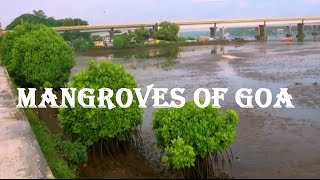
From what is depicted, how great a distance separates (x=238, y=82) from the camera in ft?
73.7

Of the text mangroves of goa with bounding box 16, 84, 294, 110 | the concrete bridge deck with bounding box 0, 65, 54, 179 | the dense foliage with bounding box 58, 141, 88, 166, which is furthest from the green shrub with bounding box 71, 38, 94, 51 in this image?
the dense foliage with bounding box 58, 141, 88, 166

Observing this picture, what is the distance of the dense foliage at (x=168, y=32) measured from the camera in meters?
70.4

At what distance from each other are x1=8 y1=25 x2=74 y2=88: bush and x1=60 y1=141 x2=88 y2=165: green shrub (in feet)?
30.7

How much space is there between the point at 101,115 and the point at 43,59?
10346mm

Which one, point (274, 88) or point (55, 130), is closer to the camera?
point (55, 130)

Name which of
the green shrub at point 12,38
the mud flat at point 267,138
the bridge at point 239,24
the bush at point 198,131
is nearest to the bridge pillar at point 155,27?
the bridge at point 239,24

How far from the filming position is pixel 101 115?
10062 millimetres

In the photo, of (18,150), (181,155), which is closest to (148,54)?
(18,150)

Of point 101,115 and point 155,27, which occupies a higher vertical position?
point 155,27

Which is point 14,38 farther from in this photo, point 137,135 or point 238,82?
point 137,135

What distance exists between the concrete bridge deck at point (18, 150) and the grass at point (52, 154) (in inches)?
8.5

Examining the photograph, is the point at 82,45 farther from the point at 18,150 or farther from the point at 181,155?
the point at 181,155

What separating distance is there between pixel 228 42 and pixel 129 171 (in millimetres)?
61899

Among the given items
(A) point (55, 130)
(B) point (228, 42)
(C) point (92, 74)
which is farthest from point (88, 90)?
(B) point (228, 42)
